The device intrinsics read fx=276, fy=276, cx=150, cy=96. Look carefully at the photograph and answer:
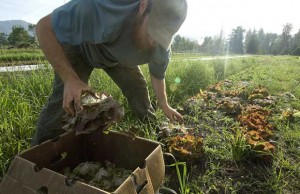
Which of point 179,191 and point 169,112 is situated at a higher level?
point 169,112

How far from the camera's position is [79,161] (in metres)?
1.88

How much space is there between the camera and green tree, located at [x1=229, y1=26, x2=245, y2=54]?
94.9 m

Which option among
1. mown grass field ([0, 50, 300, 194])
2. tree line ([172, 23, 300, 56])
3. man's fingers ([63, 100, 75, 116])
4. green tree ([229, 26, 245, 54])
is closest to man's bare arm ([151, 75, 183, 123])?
mown grass field ([0, 50, 300, 194])

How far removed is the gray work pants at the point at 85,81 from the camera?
2412mm

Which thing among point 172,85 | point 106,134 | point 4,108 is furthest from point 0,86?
point 172,85

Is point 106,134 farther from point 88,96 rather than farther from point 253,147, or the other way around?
point 253,147

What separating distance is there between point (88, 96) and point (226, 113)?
2.71m

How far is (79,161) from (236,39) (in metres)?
103

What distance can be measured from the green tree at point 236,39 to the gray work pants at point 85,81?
96339 millimetres

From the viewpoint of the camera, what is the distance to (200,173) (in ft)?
Answer: 7.58

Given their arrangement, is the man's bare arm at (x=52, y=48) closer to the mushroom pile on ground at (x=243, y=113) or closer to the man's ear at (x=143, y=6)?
the man's ear at (x=143, y=6)

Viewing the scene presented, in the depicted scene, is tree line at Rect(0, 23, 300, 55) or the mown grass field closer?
the mown grass field

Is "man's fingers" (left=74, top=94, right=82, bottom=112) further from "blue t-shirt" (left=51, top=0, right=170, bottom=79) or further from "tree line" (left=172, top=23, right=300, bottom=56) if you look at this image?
"tree line" (left=172, top=23, right=300, bottom=56)

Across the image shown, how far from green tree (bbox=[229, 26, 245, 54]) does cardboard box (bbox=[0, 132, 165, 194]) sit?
3841 inches
